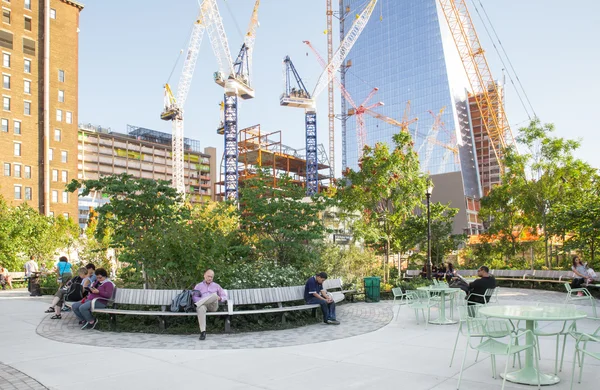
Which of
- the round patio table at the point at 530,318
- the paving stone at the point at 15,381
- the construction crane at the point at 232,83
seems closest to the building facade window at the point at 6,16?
the construction crane at the point at 232,83

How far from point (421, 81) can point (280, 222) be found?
133 meters

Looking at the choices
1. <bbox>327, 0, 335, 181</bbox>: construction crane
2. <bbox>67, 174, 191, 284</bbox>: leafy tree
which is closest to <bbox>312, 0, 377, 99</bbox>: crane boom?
<bbox>327, 0, 335, 181</bbox>: construction crane

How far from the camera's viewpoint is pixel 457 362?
7715 millimetres

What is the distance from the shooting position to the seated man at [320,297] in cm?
1164

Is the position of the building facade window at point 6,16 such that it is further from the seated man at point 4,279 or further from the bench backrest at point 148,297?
the bench backrest at point 148,297

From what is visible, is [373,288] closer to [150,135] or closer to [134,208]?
[134,208]

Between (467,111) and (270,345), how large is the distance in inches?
5674

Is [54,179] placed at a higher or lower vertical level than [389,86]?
lower

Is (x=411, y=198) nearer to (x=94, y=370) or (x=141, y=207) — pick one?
(x=141, y=207)

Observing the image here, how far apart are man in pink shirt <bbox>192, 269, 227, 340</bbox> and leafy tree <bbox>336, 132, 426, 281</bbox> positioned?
45.4 feet

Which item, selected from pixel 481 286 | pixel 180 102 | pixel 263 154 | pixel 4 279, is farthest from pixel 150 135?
pixel 481 286

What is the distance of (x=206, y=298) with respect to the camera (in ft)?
33.8

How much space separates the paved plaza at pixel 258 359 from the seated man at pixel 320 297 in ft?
Answer: 1.15

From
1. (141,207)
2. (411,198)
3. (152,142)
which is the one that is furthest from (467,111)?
(141,207)
